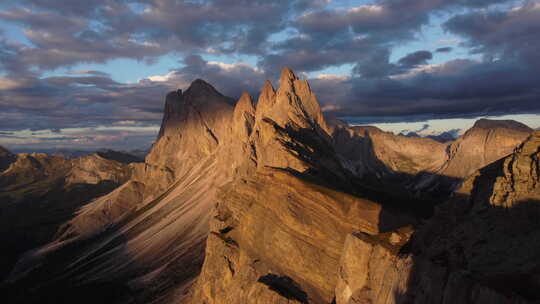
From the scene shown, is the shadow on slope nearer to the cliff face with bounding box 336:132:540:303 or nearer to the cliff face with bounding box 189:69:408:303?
the cliff face with bounding box 336:132:540:303

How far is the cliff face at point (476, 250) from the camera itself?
65.4ft

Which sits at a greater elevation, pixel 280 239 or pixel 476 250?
pixel 476 250

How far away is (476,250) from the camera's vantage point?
2320 centimetres

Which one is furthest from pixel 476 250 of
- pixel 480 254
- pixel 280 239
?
pixel 280 239

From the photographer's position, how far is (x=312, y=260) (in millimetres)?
44531

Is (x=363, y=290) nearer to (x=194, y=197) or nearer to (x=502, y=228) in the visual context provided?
(x=502, y=228)

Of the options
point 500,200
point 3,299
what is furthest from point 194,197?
point 500,200

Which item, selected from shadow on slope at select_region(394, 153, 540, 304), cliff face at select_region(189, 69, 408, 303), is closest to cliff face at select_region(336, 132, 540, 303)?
shadow on slope at select_region(394, 153, 540, 304)

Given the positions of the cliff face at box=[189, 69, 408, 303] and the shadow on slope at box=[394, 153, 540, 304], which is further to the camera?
the cliff face at box=[189, 69, 408, 303]

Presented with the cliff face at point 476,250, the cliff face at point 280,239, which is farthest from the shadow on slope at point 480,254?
the cliff face at point 280,239

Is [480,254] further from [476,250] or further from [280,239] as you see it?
[280,239]

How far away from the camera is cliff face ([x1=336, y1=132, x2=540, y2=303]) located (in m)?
19.9

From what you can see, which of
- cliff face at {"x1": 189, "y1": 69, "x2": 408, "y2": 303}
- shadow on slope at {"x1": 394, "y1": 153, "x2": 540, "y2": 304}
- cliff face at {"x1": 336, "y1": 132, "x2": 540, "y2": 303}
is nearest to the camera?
shadow on slope at {"x1": 394, "y1": 153, "x2": 540, "y2": 304}

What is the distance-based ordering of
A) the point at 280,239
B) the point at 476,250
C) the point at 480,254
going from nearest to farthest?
the point at 480,254, the point at 476,250, the point at 280,239
